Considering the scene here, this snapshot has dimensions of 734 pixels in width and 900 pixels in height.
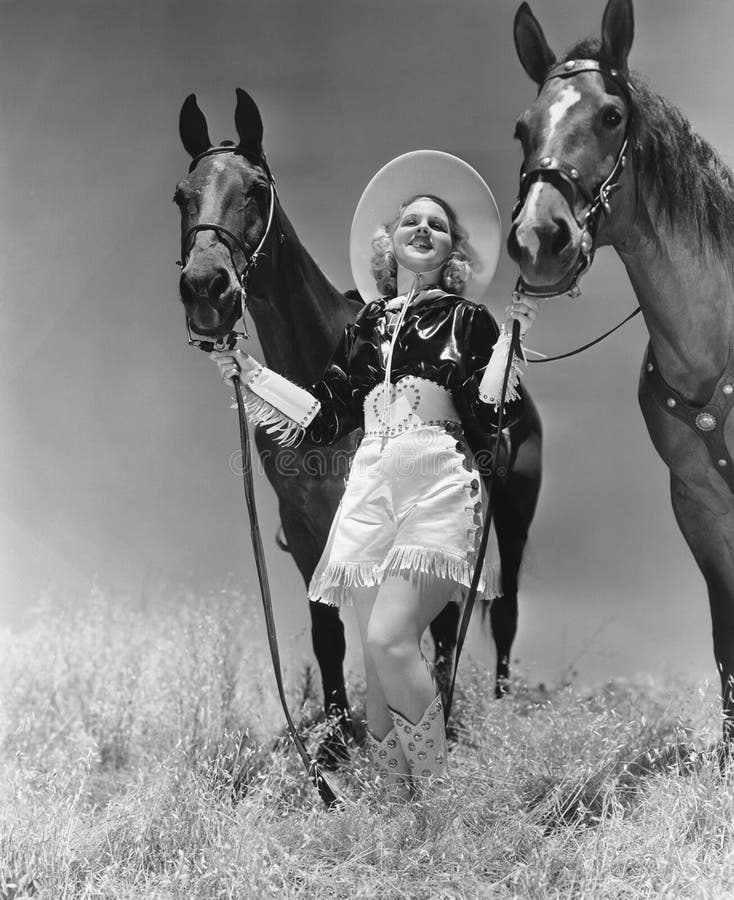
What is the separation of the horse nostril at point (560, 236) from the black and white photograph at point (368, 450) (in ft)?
0.18

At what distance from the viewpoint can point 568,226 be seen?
2496 millimetres

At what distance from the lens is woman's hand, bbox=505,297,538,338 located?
2594mm

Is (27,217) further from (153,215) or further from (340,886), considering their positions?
(340,886)

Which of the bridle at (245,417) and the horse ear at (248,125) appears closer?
the bridle at (245,417)

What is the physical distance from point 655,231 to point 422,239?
2.45 feet

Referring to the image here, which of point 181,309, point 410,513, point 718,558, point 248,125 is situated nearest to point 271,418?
point 410,513

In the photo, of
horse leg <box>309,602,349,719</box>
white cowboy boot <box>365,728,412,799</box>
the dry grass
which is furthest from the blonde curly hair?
the dry grass

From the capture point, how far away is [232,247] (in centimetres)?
306

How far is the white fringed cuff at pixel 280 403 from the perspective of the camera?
2.98m

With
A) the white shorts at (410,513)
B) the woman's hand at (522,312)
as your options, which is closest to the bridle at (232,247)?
the white shorts at (410,513)

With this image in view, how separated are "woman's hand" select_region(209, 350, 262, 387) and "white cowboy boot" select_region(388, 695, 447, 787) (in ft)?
3.86

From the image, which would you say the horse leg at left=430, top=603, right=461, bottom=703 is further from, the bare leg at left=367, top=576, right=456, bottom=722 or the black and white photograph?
the bare leg at left=367, top=576, right=456, bottom=722

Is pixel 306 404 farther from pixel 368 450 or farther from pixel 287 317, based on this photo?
pixel 287 317

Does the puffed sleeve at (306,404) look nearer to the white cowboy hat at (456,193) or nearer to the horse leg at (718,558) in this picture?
the white cowboy hat at (456,193)
